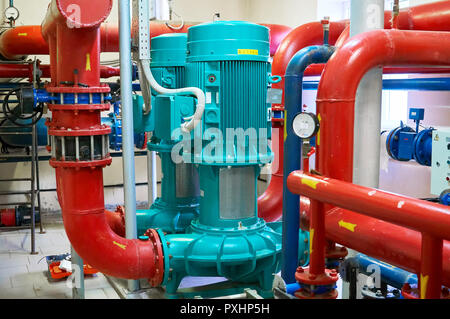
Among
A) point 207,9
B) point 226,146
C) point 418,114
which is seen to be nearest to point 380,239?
point 226,146

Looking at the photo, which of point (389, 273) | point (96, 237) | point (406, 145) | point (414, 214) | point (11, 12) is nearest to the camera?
point (414, 214)

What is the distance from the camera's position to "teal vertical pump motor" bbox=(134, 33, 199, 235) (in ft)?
13.4

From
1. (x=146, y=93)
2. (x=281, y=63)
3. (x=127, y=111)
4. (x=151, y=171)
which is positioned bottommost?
(x=151, y=171)

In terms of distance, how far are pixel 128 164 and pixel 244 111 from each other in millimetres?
905

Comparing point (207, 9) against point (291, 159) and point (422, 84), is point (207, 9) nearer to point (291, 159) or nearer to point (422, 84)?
point (422, 84)

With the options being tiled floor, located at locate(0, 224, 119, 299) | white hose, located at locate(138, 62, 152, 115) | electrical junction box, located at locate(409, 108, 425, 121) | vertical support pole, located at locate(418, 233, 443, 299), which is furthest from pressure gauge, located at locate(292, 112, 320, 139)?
electrical junction box, located at locate(409, 108, 425, 121)

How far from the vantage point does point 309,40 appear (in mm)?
4688

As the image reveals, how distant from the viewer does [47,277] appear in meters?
4.58

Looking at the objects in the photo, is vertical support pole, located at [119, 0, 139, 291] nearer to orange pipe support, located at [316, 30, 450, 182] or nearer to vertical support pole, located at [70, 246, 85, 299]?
vertical support pole, located at [70, 246, 85, 299]

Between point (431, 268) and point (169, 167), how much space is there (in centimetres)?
288

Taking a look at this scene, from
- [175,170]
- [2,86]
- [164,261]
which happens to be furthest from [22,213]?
[164,261]

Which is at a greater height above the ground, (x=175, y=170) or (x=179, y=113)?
(x=179, y=113)

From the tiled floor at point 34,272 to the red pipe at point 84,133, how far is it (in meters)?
0.89
